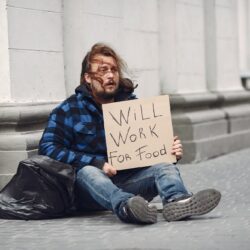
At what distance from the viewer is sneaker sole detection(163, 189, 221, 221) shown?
6.23 metres

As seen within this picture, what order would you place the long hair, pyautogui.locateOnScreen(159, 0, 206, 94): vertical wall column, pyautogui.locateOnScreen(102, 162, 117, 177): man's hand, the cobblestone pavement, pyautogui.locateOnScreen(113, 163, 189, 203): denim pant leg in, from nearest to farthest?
the cobblestone pavement
pyautogui.locateOnScreen(113, 163, 189, 203): denim pant leg
pyautogui.locateOnScreen(102, 162, 117, 177): man's hand
the long hair
pyautogui.locateOnScreen(159, 0, 206, 94): vertical wall column

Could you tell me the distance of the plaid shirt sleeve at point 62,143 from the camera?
6.47 m

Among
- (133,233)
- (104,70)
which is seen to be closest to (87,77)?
(104,70)

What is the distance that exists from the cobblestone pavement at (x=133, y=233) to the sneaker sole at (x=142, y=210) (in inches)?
2.2

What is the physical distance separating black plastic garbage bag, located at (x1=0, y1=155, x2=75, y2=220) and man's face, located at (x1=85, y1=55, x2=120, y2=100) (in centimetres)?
62

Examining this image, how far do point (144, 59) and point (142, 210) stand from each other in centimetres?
472

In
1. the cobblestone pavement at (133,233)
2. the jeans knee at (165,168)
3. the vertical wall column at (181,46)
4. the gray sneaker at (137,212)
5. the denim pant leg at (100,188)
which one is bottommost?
the cobblestone pavement at (133,233)

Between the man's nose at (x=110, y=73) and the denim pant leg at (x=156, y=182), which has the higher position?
the man's nose at (x=110, y=73)

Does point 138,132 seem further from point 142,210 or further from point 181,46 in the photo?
point 181,46

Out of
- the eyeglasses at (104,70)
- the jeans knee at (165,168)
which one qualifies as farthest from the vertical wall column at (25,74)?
the jeans knee at (165,168)

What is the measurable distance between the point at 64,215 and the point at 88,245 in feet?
4.20

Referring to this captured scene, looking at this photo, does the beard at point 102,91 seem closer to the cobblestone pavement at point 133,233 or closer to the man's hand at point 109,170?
the man's hand at point 109,170

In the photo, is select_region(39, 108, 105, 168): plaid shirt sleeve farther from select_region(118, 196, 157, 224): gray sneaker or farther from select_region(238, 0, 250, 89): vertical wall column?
select_region(238, 0, 250, 89): vertical wall column

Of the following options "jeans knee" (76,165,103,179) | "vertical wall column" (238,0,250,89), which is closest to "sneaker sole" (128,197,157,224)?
"jeans knee" (76,165,103,179)
